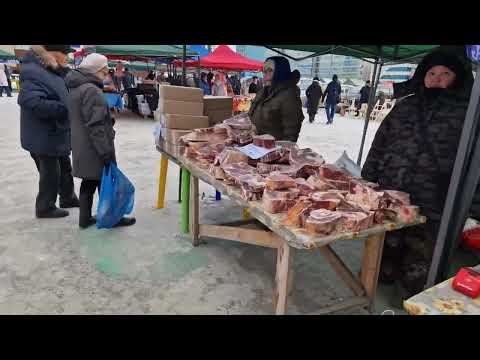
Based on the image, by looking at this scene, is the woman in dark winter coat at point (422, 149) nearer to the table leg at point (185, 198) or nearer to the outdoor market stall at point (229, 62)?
the table leg at point (185, 198)

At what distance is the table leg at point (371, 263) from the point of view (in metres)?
2.17

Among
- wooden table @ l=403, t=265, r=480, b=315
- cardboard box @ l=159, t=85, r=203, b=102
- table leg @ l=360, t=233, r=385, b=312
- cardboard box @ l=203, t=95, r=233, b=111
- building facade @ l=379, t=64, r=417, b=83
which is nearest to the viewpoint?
wooden table @ l=403, t=265, r=480, b=315

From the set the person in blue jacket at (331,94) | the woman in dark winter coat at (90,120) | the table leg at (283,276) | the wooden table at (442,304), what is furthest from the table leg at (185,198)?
the person in blue jacket at (331,94)

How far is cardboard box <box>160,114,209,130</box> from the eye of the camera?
319cm

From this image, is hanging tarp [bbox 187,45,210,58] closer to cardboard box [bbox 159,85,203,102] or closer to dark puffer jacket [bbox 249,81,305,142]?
cardboard box [bbox 159,85,203,102]

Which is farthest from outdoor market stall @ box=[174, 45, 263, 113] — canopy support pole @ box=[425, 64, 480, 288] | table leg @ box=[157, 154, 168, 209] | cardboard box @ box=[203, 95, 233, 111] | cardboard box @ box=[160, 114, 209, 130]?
canopy support pole @ box=[425, 64, 480, 288]

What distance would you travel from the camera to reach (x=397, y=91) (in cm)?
262

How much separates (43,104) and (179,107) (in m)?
1.19

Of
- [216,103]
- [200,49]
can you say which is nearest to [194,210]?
[216,103]

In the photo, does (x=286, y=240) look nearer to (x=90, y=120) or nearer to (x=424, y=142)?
(x=424, y=142)

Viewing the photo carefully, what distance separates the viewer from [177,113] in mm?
3301

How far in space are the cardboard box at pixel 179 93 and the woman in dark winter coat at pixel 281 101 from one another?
2.20 ft

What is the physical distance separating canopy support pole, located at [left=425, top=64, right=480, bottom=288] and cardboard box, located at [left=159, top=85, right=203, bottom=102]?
2.48 meters

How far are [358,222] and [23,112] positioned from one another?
3.11 meters
